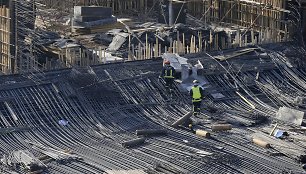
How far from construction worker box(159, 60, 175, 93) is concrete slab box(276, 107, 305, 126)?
324 centimetres

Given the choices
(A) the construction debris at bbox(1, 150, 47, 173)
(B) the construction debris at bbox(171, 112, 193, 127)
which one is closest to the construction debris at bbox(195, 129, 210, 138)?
(B) the construction debris at bbox(171, 112, 193, 127)

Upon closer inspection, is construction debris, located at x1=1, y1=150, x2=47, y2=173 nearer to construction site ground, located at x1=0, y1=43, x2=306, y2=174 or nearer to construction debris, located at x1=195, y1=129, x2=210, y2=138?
construction site ground, located at x1=0, y1=43, x2=306, y2=174

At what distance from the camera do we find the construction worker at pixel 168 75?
25330mm

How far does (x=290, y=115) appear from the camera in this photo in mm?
24094

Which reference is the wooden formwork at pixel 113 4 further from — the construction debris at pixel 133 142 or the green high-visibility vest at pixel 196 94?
the construction debris at pixel 133 142

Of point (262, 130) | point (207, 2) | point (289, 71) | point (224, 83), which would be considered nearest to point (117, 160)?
point (262, 130)

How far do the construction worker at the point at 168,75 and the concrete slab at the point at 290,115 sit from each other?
324 centimetres

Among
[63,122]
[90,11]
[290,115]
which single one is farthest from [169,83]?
[90,11]

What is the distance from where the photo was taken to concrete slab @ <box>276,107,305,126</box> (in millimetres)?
23859

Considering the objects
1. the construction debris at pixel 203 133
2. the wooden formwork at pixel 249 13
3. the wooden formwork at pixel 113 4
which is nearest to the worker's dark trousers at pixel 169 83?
the construction debris at pixel 203 133

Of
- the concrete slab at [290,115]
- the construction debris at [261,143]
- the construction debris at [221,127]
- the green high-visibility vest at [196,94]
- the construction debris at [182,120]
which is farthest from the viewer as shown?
the green high-visibility vest at [196,94]

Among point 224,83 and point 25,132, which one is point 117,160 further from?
point 224,83

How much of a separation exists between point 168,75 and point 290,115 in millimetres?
3713

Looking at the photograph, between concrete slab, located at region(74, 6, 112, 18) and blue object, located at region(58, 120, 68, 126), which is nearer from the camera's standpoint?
blue object, located at region(58, 120, 68, 126)
